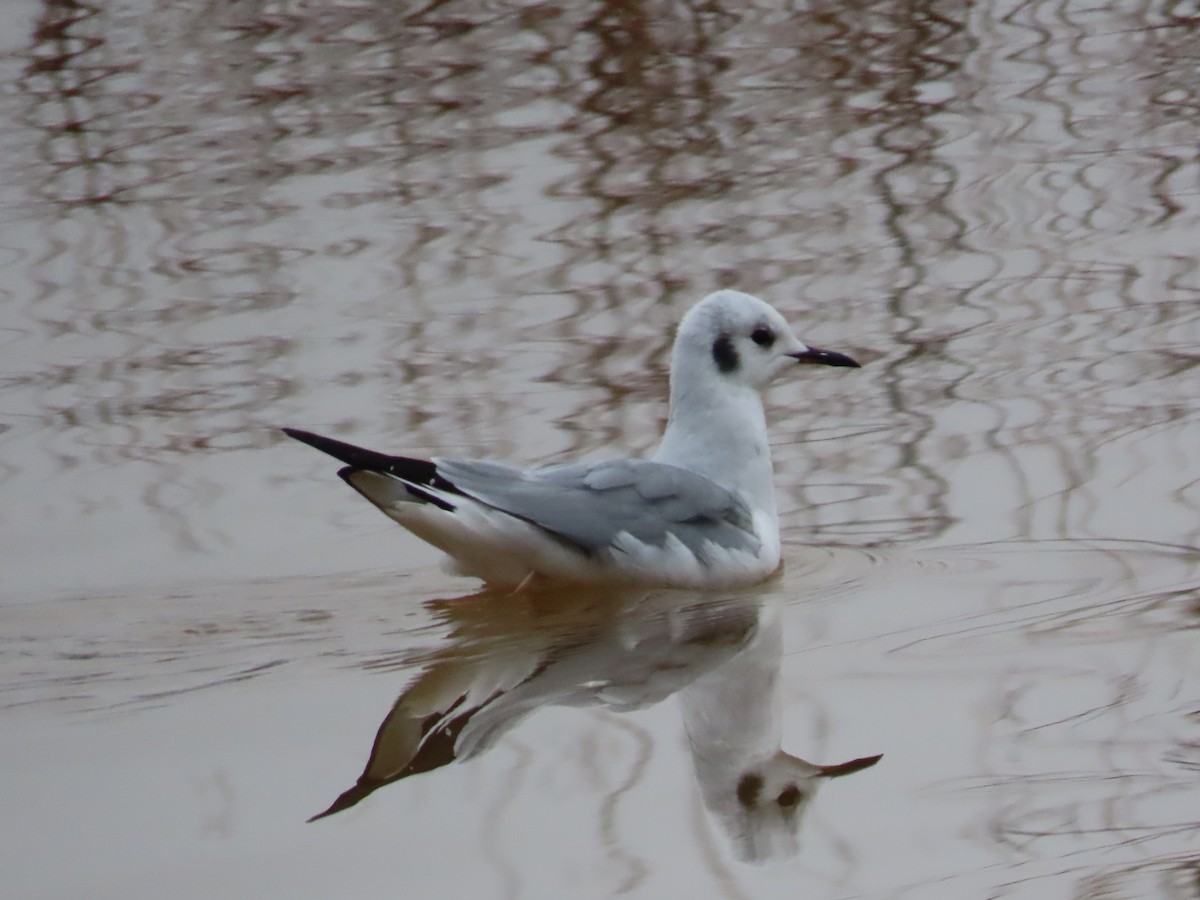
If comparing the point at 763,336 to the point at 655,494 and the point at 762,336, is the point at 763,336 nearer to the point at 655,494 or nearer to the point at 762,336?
the point at 762,336

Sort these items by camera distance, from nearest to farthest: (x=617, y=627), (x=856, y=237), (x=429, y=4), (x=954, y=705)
Result: (x=954, y=705), (x=617, y=627), (x=856, y=237), (x=429, y=4)

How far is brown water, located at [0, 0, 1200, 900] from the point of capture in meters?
4.30

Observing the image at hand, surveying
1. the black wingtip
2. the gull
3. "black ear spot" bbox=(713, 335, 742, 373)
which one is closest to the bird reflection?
the gull

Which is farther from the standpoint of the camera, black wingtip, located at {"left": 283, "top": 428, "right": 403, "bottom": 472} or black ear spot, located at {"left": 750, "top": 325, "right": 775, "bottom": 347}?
black ear spot, located at {"left": 750, "top": 325, "right": 775, "bottom": 347}

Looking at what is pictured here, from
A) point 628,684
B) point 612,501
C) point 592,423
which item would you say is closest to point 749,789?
point 628,684

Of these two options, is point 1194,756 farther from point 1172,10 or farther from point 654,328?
point 1172,10

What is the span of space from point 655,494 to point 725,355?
62 centimetres

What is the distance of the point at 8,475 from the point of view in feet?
22.6

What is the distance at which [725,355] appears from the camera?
6.38m

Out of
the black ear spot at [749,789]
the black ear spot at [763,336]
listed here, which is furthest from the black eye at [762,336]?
the black ear spot at [749,789]

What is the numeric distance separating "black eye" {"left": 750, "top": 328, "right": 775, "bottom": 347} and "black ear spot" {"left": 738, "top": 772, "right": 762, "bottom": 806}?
81.3 inches

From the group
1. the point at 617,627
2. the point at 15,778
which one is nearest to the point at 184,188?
the point at 617,627

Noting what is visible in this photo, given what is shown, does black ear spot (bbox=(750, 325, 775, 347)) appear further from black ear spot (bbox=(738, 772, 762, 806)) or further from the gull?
black ear spot (bbox=(738, 772, 762, 806))

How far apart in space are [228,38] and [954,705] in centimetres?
882
